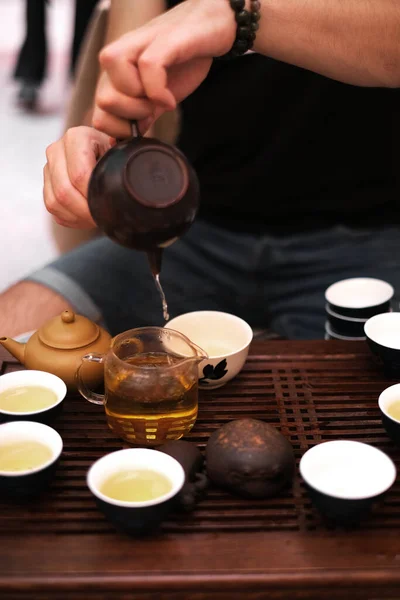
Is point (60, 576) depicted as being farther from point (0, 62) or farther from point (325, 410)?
point (0, 62)

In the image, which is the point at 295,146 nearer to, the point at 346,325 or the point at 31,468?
the point at 346,325

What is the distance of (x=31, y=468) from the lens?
3.83ft

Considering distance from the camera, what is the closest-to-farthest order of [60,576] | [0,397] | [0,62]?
[60,576], [0,397], [0,62]

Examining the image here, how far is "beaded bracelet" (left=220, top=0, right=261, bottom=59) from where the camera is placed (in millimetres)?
1420

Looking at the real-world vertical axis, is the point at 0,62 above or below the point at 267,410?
below

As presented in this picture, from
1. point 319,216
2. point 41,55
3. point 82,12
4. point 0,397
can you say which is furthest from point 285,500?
point 41,55

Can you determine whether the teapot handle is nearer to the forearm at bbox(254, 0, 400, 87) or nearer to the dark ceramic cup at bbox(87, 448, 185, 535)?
the forearm at bbox(254, 0, 400, 87)

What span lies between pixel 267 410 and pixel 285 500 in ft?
0.89

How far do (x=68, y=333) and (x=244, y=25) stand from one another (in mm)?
678

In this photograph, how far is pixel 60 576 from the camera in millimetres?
1006

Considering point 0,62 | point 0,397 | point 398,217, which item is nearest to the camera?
point 0,397

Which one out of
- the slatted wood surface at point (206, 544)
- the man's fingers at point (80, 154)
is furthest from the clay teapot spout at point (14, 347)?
the man's fingers at point (80, 154)

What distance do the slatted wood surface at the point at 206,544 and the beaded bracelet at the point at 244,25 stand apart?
716 millimetres

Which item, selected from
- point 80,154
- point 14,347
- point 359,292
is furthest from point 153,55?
point 359,292
